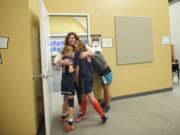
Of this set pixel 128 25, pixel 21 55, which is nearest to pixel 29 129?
pixel 21 55

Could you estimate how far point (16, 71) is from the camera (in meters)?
2.62

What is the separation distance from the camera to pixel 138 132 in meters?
2.84

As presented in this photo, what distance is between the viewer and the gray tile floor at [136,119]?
115 inches

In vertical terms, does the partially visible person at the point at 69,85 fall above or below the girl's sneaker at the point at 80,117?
above

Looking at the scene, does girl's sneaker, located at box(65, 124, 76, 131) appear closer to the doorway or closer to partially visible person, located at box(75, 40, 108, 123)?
partially visible person, located at box(75, 40, 108, 123)

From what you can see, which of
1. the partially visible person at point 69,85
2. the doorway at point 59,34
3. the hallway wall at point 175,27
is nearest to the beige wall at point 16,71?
the partially visible person at point 69,85

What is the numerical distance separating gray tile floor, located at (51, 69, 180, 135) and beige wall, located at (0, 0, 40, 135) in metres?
0.62

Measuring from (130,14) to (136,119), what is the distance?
2.45 m

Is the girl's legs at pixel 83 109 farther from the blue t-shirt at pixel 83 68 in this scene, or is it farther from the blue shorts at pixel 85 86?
the blue t-shirt at pixel 83 68

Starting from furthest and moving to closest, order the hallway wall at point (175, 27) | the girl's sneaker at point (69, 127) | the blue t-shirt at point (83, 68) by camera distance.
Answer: the hallway wall at point (175, 27) → the blue t-shirt at point (83, 68) → the girl's sneaker at point (69, 127)

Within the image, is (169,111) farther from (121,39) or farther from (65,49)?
(65,49)

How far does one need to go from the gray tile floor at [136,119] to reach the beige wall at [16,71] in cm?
62

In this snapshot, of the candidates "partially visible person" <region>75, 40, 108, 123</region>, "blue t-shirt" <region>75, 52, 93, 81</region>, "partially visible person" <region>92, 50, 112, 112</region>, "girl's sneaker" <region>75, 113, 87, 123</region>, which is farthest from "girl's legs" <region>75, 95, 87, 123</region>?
"partially visible person" <region>92, 50, 112, 112</region>

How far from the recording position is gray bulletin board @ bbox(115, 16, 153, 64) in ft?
14.8
